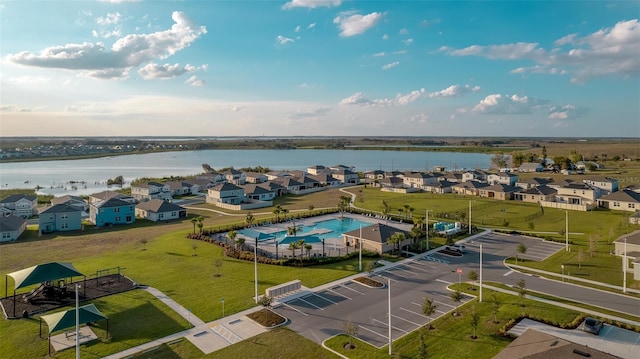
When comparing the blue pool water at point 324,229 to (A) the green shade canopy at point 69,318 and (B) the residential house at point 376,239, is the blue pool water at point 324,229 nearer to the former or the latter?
(B) the residential house at point 376,239

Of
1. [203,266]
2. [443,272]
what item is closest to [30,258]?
[203,266]

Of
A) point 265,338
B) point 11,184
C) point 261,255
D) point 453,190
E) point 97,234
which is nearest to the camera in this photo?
point 265,338

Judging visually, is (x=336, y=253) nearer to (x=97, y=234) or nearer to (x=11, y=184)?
(x=97, y=234)

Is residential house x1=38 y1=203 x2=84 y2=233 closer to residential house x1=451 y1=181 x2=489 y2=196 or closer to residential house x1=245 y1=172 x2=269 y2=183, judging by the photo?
residential house x1=245 y1=172 x2=269 y2=183

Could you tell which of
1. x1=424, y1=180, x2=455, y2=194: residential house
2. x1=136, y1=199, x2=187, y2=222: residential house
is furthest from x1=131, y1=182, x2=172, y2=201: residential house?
x1=424, y1=180, x2=455, y2=194: residential house

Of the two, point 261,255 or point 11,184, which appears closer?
point 261,255
